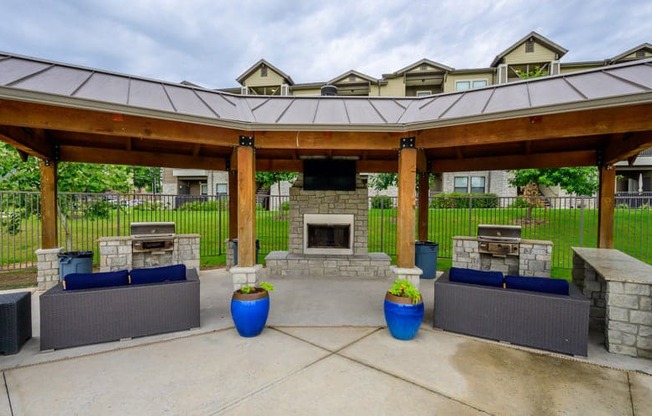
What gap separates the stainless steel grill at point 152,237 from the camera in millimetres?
7172

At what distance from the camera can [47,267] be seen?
6395mm

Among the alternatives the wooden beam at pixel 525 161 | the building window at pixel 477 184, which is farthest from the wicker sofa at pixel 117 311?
the building window at pixel 477 184

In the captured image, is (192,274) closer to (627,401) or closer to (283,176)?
(627,401)

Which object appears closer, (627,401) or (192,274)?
(627,401)

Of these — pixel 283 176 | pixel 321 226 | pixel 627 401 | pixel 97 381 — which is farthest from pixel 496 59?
pixel 97 381

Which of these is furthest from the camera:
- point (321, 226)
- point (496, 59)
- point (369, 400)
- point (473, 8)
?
point (496, 59)

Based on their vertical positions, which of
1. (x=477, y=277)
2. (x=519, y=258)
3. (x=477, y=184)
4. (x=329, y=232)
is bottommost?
(x=519, y=258)

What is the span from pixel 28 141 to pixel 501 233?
376 inches

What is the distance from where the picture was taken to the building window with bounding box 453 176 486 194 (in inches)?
789

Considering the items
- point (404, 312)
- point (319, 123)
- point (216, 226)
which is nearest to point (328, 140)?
point (319, 123)

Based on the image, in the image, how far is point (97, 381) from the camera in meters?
3.17

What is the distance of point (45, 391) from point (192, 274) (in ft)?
6.99

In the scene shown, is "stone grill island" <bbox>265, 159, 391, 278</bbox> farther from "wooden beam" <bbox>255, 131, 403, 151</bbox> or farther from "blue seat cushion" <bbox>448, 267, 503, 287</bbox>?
"blue seat cushion" <bbox>448, 267, 503, 287</bbox>

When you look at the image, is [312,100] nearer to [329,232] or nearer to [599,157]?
[329,232]
